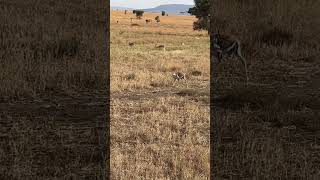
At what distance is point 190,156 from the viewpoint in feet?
21.5

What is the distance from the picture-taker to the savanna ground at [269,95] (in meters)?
6.51

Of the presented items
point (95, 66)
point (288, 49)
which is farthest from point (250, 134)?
point (288, 49)

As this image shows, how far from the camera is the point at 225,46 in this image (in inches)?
561

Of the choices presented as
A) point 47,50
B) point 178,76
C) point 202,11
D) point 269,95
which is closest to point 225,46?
point 178,76

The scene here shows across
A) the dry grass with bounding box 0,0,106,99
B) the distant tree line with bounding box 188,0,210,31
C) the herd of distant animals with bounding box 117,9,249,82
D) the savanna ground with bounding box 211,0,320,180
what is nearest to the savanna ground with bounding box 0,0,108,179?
the dry grass with bounding box 0,0,106,99

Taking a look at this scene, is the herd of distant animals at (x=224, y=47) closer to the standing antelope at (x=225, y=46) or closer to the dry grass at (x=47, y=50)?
the standing antelope at (x=225, y=46)

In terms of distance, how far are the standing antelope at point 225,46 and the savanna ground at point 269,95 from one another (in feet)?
1.67

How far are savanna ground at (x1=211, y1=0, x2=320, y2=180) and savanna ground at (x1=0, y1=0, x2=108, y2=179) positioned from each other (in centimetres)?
201

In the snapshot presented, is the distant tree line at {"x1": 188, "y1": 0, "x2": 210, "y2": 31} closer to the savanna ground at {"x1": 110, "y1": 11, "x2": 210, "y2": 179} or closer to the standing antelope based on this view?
the standing antelope

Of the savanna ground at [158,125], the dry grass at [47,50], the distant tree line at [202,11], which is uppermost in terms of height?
the distant tree line at [202,11]

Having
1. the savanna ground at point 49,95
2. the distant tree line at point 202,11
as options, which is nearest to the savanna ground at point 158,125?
the savanna ground at point 49,95

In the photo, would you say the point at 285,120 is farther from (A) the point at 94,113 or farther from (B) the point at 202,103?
(A) the point at 94,113

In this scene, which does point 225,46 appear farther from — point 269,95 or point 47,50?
point 47,50

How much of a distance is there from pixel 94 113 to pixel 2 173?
11.7 ft
